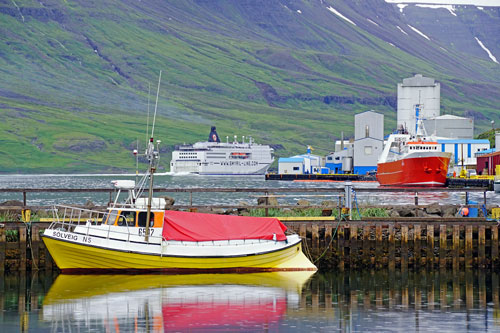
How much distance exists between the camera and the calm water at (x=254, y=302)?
25828 mm

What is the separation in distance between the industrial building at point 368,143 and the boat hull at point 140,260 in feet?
487

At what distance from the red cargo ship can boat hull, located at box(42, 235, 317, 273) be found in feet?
269

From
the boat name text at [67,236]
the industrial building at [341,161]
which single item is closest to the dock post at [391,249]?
the boat name text at [67,236]

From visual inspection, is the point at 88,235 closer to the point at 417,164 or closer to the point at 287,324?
the point at 287,324

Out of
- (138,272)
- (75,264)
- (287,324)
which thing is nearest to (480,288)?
(287,324)

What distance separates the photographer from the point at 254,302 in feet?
95.6

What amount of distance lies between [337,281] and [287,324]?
799cm

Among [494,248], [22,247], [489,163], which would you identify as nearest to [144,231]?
[22,247]

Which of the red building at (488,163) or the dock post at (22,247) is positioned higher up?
the red building at (488,163)

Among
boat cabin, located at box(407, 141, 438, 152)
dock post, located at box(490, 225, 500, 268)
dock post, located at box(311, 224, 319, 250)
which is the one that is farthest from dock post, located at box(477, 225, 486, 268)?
boat cabin, located at box(407, 141, 438, 152)

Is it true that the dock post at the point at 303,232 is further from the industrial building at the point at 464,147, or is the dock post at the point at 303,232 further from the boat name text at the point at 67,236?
the industrial building at the point at 464,147

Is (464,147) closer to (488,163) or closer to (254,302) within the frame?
(488,163)

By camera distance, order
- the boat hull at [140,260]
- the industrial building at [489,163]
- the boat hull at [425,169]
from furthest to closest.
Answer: the industrial building at [489,163] < the boat hull at [425,169] < the boat hull at [140,260]

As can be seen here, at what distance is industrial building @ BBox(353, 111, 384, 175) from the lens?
18162 centimetres
